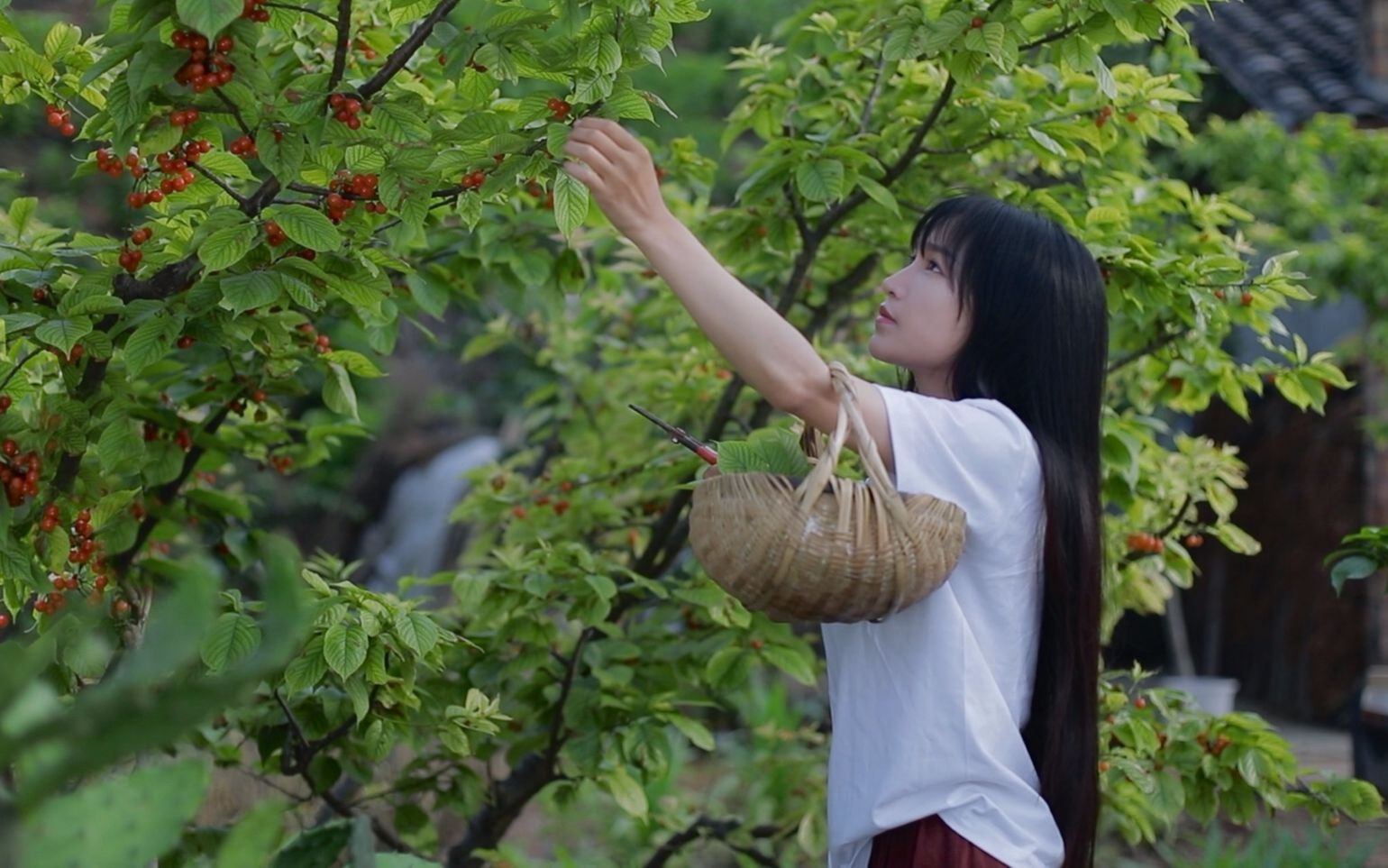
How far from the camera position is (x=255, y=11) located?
66.9 inches

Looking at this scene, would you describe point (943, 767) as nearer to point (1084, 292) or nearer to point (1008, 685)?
point (1008, 685)

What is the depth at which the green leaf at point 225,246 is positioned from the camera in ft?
5.93

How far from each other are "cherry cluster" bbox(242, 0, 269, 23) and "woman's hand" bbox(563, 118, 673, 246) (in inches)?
15.7

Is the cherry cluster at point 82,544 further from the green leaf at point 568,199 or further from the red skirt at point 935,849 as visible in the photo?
the red skirt at point 935,849

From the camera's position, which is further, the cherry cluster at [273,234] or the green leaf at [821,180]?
the green leaf at [821,180]

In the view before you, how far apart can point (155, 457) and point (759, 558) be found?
1425mm

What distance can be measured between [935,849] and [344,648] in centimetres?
84

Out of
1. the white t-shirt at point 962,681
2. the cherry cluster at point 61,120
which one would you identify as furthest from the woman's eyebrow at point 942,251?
the cherry cluster at point 61,120

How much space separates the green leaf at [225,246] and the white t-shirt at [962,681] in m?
0.84

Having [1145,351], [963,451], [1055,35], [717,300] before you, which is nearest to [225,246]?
[717,300]

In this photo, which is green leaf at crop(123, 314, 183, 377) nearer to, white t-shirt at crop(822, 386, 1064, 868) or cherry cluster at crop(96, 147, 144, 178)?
cherry cluster at crop(96, 147, 144, 178)

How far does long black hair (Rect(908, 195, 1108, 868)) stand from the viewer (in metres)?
1.77

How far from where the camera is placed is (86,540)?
2162 millimetres

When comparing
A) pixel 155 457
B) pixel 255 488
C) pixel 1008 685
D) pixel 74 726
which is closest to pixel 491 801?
pixel 155 457
